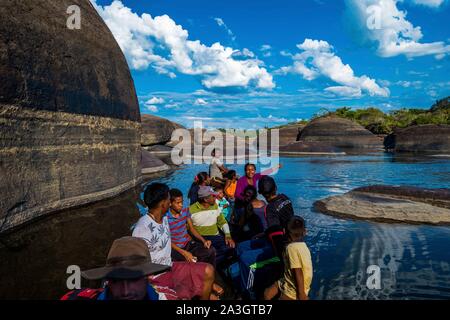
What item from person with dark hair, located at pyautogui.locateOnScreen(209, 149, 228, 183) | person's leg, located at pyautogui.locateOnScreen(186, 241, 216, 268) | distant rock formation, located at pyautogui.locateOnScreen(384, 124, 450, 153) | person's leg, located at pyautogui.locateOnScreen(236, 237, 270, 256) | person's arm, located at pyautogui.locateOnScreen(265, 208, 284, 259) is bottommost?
person's leg, located at pyautogui.locateOnScreen(186, 241, 216, 268)

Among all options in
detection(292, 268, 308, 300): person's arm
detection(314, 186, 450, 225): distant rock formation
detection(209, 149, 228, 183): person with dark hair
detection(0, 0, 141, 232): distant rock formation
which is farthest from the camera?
detection(209, 149, 228, 183): person with dark hair

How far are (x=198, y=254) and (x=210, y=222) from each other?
69 cm

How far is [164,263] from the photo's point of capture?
12.5ft

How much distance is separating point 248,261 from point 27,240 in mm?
4677

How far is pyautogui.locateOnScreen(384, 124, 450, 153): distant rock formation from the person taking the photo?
3509 centimetres

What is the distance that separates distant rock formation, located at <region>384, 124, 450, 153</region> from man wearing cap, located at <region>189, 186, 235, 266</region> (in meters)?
36.9

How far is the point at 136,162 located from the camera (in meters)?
13.8

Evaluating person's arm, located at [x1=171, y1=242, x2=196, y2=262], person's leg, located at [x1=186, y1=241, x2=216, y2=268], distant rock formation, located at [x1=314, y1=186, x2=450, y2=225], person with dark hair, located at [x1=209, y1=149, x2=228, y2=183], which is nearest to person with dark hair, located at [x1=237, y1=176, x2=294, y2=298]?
person's leg, located at [x1=186, y1=241, x2=216, y2=268]

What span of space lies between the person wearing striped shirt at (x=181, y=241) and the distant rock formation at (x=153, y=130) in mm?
26473

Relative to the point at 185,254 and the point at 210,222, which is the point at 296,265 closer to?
the point at 185,254

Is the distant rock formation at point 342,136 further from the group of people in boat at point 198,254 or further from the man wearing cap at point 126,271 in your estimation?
the man wearing cap at point 126,271

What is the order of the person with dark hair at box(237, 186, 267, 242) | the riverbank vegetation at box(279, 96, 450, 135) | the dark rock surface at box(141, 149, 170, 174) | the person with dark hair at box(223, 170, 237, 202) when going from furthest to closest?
the riverbank vegetation at box(279, 96, 450, 135)
the dark rock surface at box(141, 149, 170, 174)
the person with dark hair at box(223, 170, 237, 202)
the person with dark hair at box(237, 186, 267, 242)

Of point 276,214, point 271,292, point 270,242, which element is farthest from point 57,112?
point 271,292

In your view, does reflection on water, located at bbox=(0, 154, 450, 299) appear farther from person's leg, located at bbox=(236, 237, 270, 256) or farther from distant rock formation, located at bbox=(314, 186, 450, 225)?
person's leg, located at bbox=(236, 237, 270, 256)
